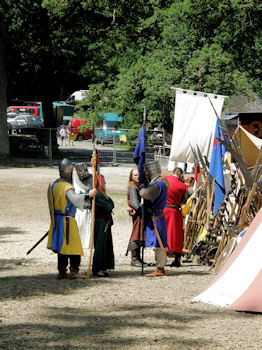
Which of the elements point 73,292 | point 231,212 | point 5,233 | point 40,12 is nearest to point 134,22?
point 40,12

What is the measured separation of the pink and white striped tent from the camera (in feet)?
25.1

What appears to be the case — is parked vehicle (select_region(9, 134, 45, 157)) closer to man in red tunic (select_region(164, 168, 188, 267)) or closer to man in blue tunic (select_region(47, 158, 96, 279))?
man in red tunic (select_region(164, 168, 188, 267))

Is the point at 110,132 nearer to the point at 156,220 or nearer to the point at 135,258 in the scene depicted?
the point at 135,258

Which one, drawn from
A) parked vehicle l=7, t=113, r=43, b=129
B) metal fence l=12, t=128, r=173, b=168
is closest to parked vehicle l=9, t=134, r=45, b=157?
metal fence l=12, t=128, r=173, b=168

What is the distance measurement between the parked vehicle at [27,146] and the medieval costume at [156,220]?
25057mm

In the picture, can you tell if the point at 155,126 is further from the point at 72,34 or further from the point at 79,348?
the point at 79,348

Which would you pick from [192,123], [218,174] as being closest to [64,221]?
[218,174]

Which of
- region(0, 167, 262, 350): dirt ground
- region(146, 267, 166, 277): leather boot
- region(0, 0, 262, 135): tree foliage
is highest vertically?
region(0, 0, 262, 135): tree foliage

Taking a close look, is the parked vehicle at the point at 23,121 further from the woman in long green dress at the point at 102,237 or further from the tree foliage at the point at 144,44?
the woman in long green dress at the point at 102,237

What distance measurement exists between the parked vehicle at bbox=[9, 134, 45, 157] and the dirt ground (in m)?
22.7

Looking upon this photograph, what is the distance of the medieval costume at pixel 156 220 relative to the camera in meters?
9.86

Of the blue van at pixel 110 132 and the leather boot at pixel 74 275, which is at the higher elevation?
the leather boot at pixel 74 275

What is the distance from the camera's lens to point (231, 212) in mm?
10805

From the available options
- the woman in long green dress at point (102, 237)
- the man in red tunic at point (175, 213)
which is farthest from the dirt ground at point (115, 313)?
the man in red tunic at point (175, 213)
